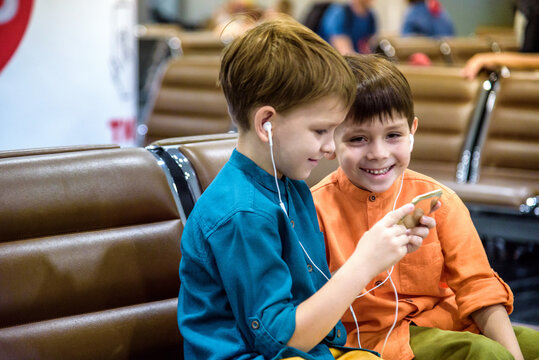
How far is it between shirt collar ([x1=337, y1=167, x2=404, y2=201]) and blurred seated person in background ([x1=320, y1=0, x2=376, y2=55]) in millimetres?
5352

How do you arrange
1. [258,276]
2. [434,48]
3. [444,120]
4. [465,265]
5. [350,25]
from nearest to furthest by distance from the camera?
[258,276] → [465,265] → [444,120] → [434,48] → [350,25]

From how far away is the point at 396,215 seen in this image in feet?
4.20

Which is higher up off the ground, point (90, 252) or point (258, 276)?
point (258, 276)

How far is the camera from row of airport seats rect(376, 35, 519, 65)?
5852 mm

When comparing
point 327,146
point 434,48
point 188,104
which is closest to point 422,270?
point 327,146

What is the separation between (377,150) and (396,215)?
289 mm

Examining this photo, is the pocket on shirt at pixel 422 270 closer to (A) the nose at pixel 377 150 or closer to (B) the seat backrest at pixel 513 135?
(A) the nose at pixel 377 150

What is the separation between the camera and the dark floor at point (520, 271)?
3148 millimetres

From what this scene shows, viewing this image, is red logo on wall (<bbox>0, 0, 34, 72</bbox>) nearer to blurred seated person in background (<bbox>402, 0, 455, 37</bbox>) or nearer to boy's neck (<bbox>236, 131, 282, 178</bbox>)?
boy's neck (<bbox>236, 131, 282, 178</bbox>)

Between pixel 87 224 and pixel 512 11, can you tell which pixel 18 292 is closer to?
pixel 87 224

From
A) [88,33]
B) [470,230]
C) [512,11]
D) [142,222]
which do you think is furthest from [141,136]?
[512,11]

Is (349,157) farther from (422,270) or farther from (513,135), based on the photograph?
(513,135)

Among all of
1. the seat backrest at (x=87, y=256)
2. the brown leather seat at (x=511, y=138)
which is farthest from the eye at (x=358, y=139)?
the brown leather seat at (x=511, y=138)

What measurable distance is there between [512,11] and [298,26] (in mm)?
14800
